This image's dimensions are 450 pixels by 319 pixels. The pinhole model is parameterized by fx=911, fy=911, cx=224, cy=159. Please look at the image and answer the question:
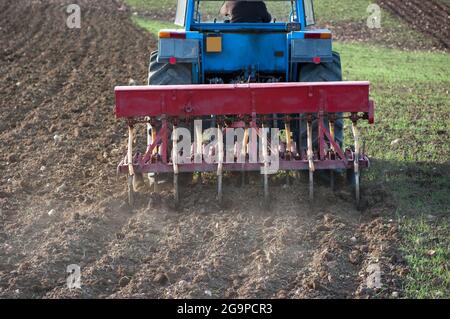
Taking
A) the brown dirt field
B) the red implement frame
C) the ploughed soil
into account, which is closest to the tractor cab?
the red implement frame

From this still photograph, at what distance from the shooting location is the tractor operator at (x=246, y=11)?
28.5 ft

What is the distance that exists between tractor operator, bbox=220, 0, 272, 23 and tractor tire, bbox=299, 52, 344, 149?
659 millimetres

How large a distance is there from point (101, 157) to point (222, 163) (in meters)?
2.08

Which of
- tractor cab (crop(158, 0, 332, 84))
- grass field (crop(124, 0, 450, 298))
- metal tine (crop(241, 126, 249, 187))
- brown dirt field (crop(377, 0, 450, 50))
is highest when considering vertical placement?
tractor cab (crop(158, 0, 332, 84))

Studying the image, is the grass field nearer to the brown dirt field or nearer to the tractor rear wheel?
the tractor rear wheel

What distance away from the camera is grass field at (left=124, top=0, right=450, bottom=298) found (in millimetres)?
6242

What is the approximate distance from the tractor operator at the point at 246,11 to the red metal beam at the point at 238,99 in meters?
1.42

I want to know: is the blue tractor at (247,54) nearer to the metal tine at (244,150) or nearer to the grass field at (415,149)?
the metal tine at (244,150)

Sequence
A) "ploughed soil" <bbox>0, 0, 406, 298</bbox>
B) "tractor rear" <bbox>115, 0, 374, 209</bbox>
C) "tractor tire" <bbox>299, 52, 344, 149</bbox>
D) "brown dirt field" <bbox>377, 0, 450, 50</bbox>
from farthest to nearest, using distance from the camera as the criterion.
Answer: "brown dirt field" <bbox>377, 0, 450, 50</bbox> → "tractor tire" <bbox>299, 52, 344, 149</bbox> → "tractor rear" <bbox>115, 0, 374, 209</bbox> → "ploughed soil" <bbox>0, 0, 406, 298</bbox>

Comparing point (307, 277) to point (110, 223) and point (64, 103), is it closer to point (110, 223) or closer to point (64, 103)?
point (110, 223)

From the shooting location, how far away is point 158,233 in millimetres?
6781

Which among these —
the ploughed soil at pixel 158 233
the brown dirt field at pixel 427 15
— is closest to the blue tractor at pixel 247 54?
the ploughed soil at pixel 158 233

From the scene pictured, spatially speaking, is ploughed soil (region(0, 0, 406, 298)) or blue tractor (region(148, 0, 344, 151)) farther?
blue tractor (region(148, 0, 344, 151))

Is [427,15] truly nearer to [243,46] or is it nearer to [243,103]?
[243,46]
